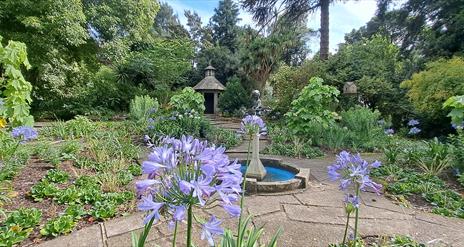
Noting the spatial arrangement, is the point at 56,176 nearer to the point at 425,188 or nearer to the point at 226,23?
the point at 425,188

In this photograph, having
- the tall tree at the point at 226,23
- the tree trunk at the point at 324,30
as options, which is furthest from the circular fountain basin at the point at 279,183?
the tall tree at the point at 226,23

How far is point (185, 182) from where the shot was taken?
758 millimetres

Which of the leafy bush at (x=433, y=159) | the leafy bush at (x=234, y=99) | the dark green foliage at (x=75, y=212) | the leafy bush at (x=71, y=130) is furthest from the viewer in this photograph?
the leafy bush at (x=234, y=99)

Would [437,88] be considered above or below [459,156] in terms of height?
above

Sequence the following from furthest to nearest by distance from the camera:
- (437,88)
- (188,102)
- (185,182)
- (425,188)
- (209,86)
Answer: (209,86)
(188,102)
(437,88)
(425,188)
(185,182)

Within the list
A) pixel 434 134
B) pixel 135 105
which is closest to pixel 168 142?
pixel 135 105

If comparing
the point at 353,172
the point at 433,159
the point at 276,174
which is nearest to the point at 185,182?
the point at 353,172

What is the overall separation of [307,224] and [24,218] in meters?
2.28

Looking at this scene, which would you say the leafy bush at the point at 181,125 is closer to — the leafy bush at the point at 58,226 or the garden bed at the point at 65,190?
the garden bed at the point at 65,190

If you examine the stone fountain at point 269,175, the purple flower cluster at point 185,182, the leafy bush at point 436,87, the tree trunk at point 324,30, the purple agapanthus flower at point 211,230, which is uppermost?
the tree trunk at point 324,30

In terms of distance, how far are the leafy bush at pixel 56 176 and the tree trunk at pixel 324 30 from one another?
10.1m

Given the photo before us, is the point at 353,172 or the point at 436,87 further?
the point at 436,87

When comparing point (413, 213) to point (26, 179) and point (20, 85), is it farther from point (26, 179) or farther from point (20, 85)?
point (20, 85)

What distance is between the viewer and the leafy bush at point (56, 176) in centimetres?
310
